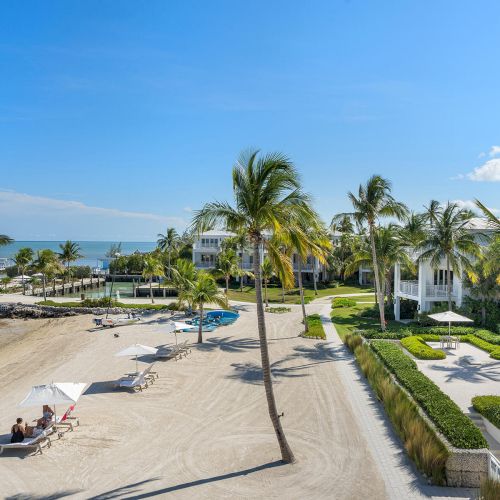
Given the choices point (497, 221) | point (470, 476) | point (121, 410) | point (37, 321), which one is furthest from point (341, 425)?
point (37, 321)

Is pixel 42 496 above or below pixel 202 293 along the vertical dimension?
below

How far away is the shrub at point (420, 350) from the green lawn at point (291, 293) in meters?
23.3

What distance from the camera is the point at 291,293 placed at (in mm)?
56250

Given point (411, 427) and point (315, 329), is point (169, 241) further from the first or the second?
point (411, 427)

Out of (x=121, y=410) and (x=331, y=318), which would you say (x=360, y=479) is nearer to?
(x=121, y=410)

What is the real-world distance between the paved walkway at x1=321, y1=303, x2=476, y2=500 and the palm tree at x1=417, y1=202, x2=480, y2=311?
12.6 meters

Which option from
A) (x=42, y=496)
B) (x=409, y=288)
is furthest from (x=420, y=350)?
(x=42, y=496)

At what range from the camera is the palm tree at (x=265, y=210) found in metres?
12.1

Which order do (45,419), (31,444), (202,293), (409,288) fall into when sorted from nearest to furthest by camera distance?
(31,444), (45,419), (202,293), (409,288)

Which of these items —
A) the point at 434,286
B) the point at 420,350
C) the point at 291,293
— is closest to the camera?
the point at 420,350

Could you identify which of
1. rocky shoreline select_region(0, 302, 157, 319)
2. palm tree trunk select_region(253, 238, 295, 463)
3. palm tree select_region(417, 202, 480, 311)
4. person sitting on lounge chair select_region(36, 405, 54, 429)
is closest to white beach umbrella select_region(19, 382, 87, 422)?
person sitting on lounge chair select_region(36, 405, 54, 429)

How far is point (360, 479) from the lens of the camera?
36.5 feet

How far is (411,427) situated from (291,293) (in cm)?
4373

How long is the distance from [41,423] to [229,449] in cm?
617
